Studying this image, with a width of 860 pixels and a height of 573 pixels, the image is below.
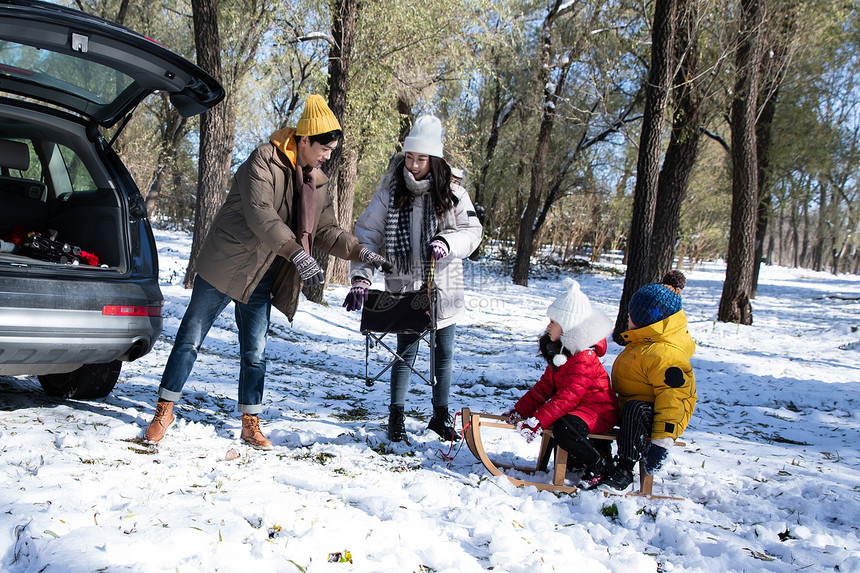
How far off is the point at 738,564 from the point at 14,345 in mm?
3535

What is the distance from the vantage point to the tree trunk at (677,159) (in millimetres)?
8883

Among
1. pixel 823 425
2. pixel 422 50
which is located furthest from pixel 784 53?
pixel 823 425

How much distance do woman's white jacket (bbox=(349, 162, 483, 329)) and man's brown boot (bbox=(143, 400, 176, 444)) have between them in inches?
54.9

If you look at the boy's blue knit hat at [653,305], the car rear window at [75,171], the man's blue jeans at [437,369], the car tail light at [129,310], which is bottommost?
the man's blue jeans at [437,369]

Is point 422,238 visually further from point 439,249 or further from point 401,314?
point 401,314

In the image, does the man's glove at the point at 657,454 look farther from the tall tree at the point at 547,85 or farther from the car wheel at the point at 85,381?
the tall tree at the point at 547,85

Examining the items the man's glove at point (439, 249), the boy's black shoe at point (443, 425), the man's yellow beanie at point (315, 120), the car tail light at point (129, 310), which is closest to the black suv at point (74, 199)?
the car tail light at point (129, 310)

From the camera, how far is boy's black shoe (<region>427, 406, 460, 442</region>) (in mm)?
3986

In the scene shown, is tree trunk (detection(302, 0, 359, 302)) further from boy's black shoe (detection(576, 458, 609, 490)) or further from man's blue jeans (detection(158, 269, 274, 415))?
boy's black shoe (detection(576, 458, 609, 490))

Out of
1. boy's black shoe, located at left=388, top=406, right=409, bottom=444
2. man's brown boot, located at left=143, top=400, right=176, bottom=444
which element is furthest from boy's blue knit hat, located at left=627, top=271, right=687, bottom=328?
man's brown boot, located at left=143, top=400, right=176, bottom=444

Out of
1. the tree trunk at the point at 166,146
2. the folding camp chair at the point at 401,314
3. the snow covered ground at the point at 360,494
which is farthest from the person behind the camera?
the tree trunk at the point at 166,146

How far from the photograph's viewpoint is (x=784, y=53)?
12148 millimetres

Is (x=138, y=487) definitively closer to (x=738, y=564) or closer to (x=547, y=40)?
(x=738, y=564)

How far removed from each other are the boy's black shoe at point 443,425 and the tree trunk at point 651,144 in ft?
16.5
